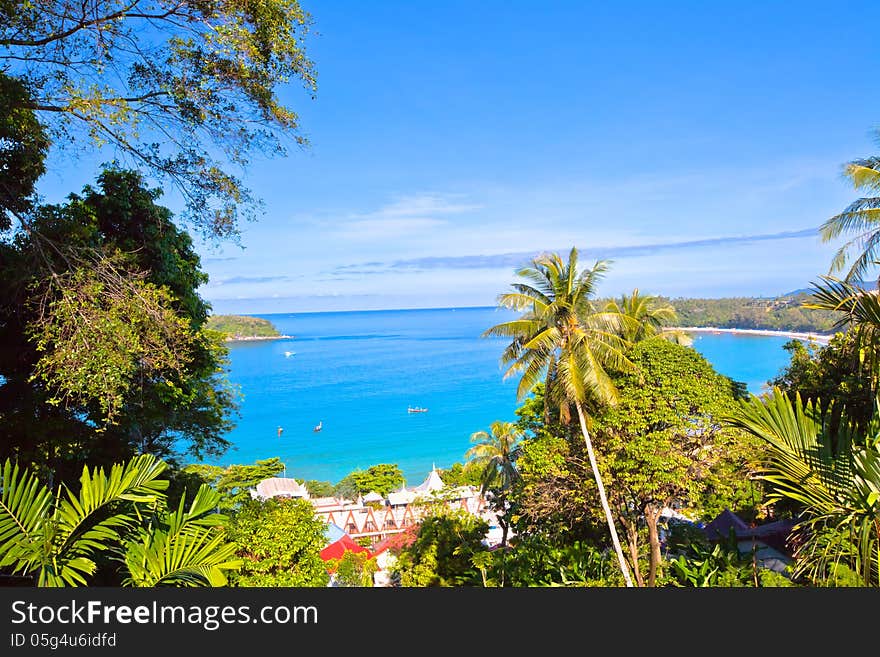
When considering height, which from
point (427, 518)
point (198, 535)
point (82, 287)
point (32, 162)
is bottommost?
point (427, 518)

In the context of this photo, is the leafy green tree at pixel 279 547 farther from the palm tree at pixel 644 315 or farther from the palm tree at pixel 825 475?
the palm tree at pixel 644 315

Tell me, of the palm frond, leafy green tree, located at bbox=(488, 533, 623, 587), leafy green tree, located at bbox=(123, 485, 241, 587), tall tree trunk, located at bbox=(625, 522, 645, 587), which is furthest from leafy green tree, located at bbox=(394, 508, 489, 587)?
Answer: the palm frond

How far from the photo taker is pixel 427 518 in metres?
10.8

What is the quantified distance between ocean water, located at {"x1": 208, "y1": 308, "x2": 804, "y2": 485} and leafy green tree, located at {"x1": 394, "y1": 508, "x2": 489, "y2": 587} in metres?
9.38

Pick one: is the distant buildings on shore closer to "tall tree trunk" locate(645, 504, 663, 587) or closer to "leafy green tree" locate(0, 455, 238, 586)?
"tall tree trunk" locate(645, 504, 663, 587)

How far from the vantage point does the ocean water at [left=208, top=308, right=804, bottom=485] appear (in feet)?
127

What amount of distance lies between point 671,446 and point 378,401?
1905 inches

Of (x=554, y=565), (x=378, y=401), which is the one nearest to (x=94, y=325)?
(x=554, y=565)

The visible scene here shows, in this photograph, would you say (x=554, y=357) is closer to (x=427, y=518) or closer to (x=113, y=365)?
(x=427, y=518)

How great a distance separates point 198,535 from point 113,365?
166cm

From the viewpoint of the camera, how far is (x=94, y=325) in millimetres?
3770

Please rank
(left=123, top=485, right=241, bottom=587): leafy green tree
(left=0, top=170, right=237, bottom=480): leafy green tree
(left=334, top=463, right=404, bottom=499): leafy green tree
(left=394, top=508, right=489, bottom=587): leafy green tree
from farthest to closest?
1. (left=334, top=463, right=404, bottom=499): leafy green tree
2. (left=394, top=508, right=489, bottom=587): leafy green tree
3. (left=0, top=170, right=237, bottom=480): leafy green tree
4. (left=123, top=485, right=241, bottom=587): leafy green tree

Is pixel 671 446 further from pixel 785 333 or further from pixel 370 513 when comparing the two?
pixel 785 333

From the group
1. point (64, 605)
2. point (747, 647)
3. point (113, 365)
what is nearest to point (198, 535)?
point (64, 605)
